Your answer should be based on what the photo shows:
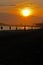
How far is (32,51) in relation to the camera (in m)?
4.45

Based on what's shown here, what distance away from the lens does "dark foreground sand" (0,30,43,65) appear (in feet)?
14.5

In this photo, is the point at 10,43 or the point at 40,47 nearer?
the point at 40,47

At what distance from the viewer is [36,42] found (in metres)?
4.52

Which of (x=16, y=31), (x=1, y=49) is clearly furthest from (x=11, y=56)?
(x=16, y=31)

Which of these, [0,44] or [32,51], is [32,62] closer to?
[32,51]

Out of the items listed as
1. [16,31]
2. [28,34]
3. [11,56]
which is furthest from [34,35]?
[11,56]

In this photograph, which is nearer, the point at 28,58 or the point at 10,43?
the point at 28,58

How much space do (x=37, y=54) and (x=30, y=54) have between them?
0.57 ft

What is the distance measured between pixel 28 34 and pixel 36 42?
0.91 ft

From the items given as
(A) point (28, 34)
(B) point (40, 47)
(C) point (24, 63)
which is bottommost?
(C) point (24, 63)

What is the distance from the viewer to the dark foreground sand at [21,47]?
4.41 m

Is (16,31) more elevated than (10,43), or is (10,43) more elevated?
(16,31)

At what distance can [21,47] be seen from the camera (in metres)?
4.68

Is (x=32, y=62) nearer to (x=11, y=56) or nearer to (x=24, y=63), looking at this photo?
(x=24, y=63)
